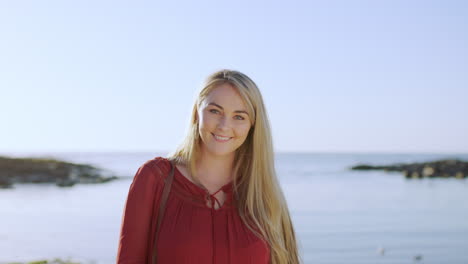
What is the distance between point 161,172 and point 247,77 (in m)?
0.84

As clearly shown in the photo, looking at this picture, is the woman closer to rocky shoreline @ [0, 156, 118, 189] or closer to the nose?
the nose

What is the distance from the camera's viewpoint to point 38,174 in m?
38.5

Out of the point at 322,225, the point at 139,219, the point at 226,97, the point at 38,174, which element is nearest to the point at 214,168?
the point at 226,97

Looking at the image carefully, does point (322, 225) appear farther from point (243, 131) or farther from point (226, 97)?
point (226, 97)

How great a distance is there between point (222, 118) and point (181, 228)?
2.48 feet

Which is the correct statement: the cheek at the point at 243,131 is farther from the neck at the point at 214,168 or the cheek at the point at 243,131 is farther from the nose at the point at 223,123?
the neck at the point at 214,168

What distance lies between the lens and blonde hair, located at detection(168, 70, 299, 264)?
149 inches

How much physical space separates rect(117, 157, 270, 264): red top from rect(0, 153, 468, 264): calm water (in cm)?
876

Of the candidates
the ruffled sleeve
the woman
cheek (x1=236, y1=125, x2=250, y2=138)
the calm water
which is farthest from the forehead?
the calm water

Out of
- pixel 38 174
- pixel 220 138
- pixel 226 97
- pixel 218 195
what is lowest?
pixel 38 174

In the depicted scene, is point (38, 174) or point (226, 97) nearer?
point (226, 97)

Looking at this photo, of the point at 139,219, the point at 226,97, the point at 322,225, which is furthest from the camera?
the point at 322,225

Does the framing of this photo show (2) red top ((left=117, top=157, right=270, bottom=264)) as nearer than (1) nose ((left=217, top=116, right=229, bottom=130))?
Yes

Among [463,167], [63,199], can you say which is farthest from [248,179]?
[463,167]
